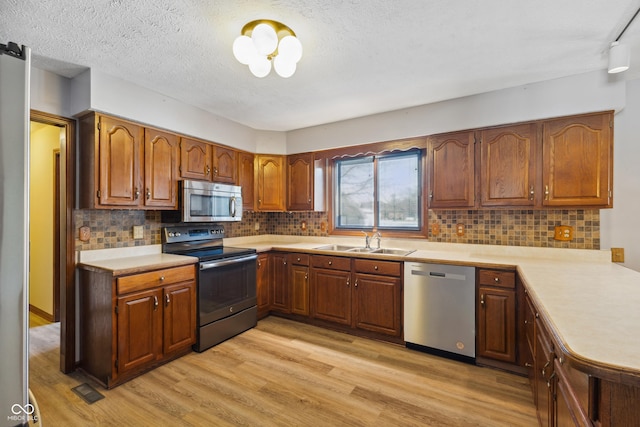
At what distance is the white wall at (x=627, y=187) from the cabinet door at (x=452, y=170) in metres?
1.07

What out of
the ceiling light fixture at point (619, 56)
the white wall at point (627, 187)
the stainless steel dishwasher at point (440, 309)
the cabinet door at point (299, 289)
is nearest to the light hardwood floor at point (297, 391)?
the stainless steel dishwasher at point (440, 309)

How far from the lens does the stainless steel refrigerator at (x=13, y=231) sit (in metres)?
0.86

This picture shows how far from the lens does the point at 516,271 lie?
2.33 m

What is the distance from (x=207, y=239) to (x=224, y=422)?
203cm

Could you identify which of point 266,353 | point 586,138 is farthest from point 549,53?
point 266,353

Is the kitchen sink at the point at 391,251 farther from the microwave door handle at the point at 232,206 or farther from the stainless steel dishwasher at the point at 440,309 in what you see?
the microwave door handle at the point at 232,206

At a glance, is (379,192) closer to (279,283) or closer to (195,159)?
(279,283)

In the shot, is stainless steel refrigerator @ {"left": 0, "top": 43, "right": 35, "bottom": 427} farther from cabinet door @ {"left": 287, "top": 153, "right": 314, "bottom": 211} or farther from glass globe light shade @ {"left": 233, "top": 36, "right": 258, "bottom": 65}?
cabinet door @ {"left": 287, "top": 153, "right": 314, "bottom": 211}

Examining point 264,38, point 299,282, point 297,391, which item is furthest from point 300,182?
point 297,391

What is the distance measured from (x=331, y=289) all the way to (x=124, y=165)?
2281 millimetres

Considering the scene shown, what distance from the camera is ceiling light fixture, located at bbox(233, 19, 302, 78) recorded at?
165cm

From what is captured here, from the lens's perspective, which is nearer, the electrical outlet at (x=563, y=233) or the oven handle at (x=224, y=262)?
the electrical outlet at (x=563, y=233)

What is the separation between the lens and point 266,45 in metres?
1.67

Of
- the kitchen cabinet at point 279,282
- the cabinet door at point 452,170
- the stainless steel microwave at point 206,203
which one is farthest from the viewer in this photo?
the kitchen cabinet at point 279,282
